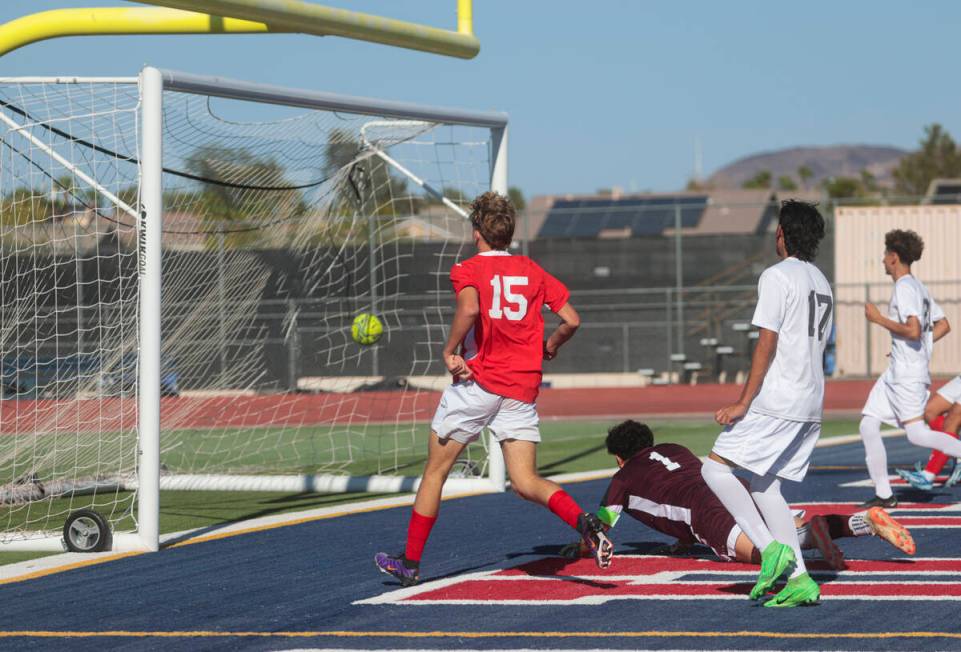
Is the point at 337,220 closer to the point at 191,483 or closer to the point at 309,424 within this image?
the point at 191,483

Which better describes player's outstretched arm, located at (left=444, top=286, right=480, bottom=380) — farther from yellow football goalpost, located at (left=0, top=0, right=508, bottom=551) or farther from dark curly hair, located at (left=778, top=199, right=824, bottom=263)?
yellow football goalpost, located at (left=0, top=0, right=508, bottom=551)

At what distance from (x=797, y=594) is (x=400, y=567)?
2.09 meters

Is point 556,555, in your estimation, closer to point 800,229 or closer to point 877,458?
point 800,229

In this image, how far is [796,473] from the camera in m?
6.98

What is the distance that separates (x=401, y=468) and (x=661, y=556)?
21.4 feet

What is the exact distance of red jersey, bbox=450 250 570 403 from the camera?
24.3ft

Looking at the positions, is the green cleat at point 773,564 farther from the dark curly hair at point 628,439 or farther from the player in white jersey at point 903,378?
the player in white jersey at point 903,378

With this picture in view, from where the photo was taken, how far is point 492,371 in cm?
742

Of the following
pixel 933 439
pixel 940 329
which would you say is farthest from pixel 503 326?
pixel 940 329

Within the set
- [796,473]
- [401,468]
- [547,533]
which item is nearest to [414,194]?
[401,468]

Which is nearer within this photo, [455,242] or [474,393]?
[474,393]

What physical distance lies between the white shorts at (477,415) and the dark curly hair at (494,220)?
Answer: 78cm

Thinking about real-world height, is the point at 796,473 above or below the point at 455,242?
below

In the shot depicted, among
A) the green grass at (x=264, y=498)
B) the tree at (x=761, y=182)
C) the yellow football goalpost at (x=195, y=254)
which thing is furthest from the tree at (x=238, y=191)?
the tree at (x=761, y=182)
